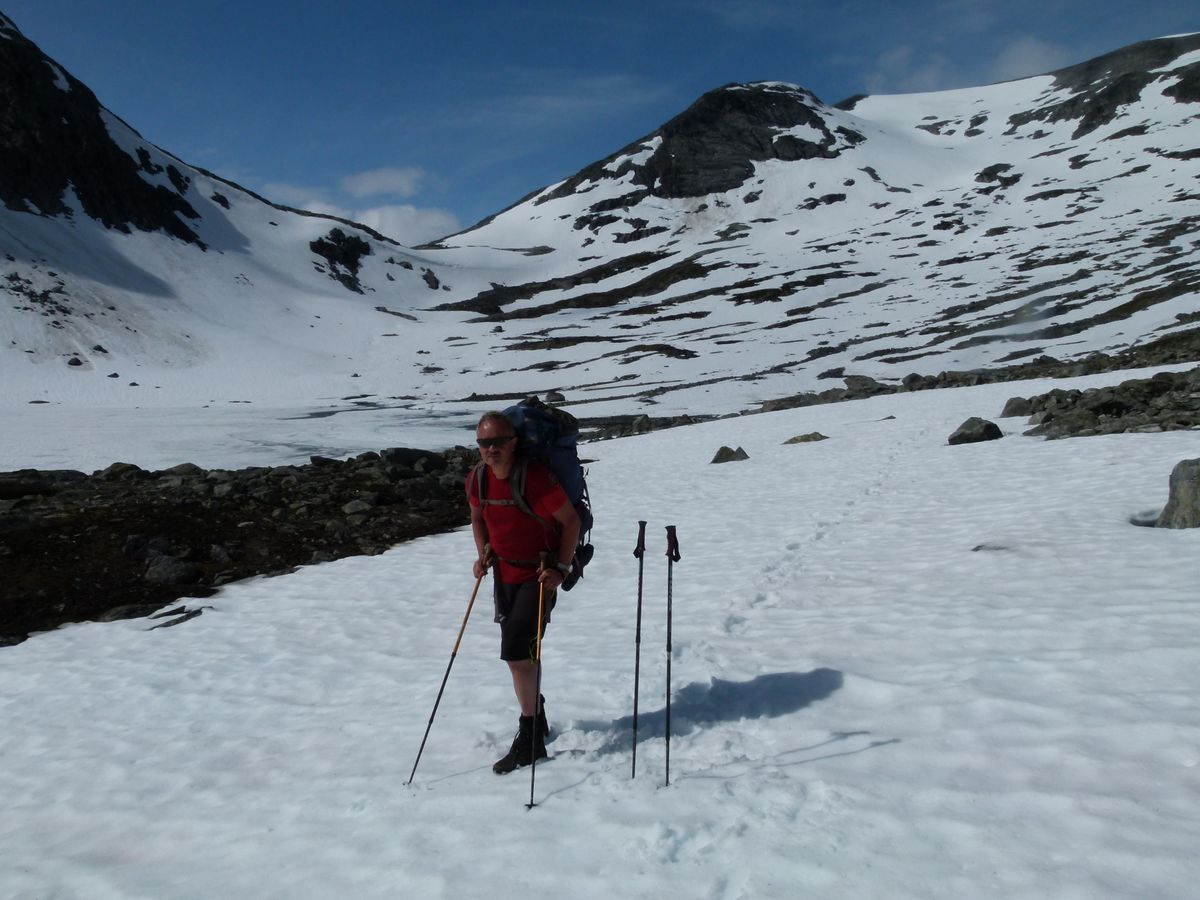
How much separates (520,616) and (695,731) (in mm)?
1557

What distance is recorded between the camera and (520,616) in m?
5.18

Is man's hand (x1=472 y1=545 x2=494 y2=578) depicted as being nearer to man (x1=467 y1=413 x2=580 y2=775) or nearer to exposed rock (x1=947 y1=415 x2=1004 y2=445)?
man (x1=467 y1=413 x2=580 y2=775)

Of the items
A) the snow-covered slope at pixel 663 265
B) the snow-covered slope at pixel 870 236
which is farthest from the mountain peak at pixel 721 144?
the snow-covered slope at pixel 663 265

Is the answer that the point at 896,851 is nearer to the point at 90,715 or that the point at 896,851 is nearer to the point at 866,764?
the point at 866,764

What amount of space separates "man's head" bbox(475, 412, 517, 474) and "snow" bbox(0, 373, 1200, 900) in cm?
216

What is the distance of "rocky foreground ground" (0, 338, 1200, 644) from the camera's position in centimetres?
1166

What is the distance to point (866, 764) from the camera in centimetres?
463

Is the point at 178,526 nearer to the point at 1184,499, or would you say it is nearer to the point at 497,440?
the point at 497,440

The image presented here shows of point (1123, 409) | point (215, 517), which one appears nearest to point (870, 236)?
point (1123, 409)

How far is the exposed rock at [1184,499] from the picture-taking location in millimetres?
8258

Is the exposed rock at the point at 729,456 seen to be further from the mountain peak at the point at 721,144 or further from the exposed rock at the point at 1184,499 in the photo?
the mountain peak at the point at 721,144

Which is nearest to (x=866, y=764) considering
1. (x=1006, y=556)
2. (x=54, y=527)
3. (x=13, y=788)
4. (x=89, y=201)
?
(x=1006, y=556)

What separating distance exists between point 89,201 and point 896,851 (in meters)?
120

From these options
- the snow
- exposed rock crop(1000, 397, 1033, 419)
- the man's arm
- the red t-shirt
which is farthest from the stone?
exposed rock crop(1000, 397, 1033, 419)
